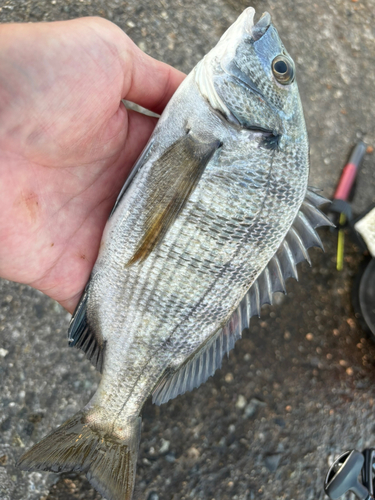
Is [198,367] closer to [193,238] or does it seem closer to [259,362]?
[193,238]

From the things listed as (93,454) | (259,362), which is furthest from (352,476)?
(93,454)

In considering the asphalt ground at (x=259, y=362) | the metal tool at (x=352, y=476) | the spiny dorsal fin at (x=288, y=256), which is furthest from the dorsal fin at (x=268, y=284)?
the metal tool at (x=352, y=476)

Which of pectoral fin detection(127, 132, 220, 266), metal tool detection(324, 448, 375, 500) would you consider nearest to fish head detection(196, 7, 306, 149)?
pectoral fin detection(127, 132, 220, 266)

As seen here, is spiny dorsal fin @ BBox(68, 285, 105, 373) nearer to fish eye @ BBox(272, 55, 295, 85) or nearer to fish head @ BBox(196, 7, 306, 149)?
fish head @ BBox(196, 7, 306, 149)

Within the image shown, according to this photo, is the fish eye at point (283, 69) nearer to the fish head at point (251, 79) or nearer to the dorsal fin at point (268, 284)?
the fish head at point (251, 79)

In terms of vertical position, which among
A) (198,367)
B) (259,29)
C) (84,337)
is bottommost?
(84,337)

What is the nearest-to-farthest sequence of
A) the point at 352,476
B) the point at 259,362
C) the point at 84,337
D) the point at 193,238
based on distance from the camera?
the point at 193,238 < the point at 84,337 < the point at 352,476 < the point at 259,362

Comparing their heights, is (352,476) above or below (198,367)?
below
